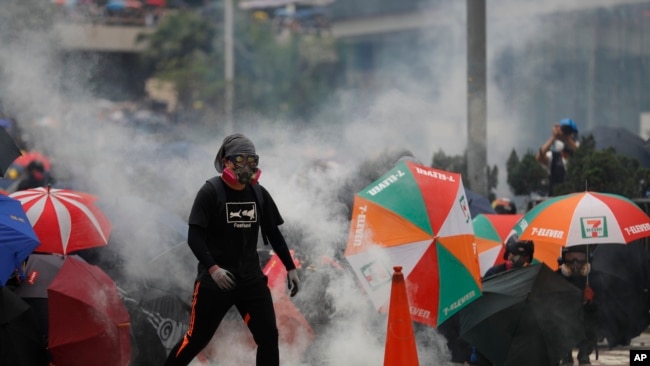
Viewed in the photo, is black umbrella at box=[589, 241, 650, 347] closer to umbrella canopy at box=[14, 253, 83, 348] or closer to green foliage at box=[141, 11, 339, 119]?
umbrella canopy at box=[14, 253, 83, 348]

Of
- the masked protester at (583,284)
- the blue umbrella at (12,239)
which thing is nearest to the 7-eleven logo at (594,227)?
the masked protester at (583,284)

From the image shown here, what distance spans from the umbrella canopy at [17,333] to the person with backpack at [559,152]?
609cm

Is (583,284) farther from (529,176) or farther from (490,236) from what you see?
(529,176)

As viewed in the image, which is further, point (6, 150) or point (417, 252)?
point (6, 150)

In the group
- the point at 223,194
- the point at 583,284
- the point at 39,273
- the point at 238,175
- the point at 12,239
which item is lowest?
the point at 583,284

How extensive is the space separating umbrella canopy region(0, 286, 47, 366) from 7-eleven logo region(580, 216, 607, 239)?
3.94m

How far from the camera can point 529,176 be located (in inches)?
440

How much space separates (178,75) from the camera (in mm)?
39125

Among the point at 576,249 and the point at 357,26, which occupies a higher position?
the point at 357,26

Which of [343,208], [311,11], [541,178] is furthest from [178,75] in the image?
[343,208]

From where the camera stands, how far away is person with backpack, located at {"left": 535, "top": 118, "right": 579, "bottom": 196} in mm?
11133

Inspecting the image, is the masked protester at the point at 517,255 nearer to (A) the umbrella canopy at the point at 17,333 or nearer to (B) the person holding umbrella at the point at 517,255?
(B) the person holding umbrella at the point at 517,255

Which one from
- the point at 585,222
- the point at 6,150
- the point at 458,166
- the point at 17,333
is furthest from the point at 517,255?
the point at 458,166

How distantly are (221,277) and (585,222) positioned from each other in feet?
10.4
